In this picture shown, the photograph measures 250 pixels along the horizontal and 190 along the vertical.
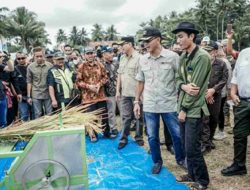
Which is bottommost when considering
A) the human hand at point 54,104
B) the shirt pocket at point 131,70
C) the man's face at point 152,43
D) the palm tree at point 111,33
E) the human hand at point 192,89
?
the human hand at point 54,104

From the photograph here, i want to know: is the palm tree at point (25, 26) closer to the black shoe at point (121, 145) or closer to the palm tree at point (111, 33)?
the palm tree at point (111, 33)

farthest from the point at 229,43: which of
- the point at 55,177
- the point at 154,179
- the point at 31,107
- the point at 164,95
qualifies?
the point at 31,107

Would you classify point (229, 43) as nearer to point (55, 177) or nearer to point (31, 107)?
point (55, 177)

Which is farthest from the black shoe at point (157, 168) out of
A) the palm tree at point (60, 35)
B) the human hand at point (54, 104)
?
the palm tree at point (60, 35)

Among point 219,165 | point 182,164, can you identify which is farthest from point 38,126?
point 219,165

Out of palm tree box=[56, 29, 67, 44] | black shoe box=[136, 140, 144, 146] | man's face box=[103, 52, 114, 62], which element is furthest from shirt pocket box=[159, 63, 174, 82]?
palm tree box=[56, 29, 67, 44]

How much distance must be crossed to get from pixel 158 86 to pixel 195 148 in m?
1.00

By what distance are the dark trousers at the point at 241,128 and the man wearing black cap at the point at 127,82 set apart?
1951mm

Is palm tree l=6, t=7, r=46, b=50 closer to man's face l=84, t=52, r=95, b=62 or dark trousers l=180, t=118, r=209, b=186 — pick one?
man's face l=84, t=52, r=95, b=62

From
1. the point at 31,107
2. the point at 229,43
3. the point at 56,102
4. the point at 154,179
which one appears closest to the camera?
the point at 154,179

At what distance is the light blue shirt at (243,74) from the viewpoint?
3.88 m

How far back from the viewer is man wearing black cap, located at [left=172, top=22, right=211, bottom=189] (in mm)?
3482

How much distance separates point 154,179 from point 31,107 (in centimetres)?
356

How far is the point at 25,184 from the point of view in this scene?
3182mm
